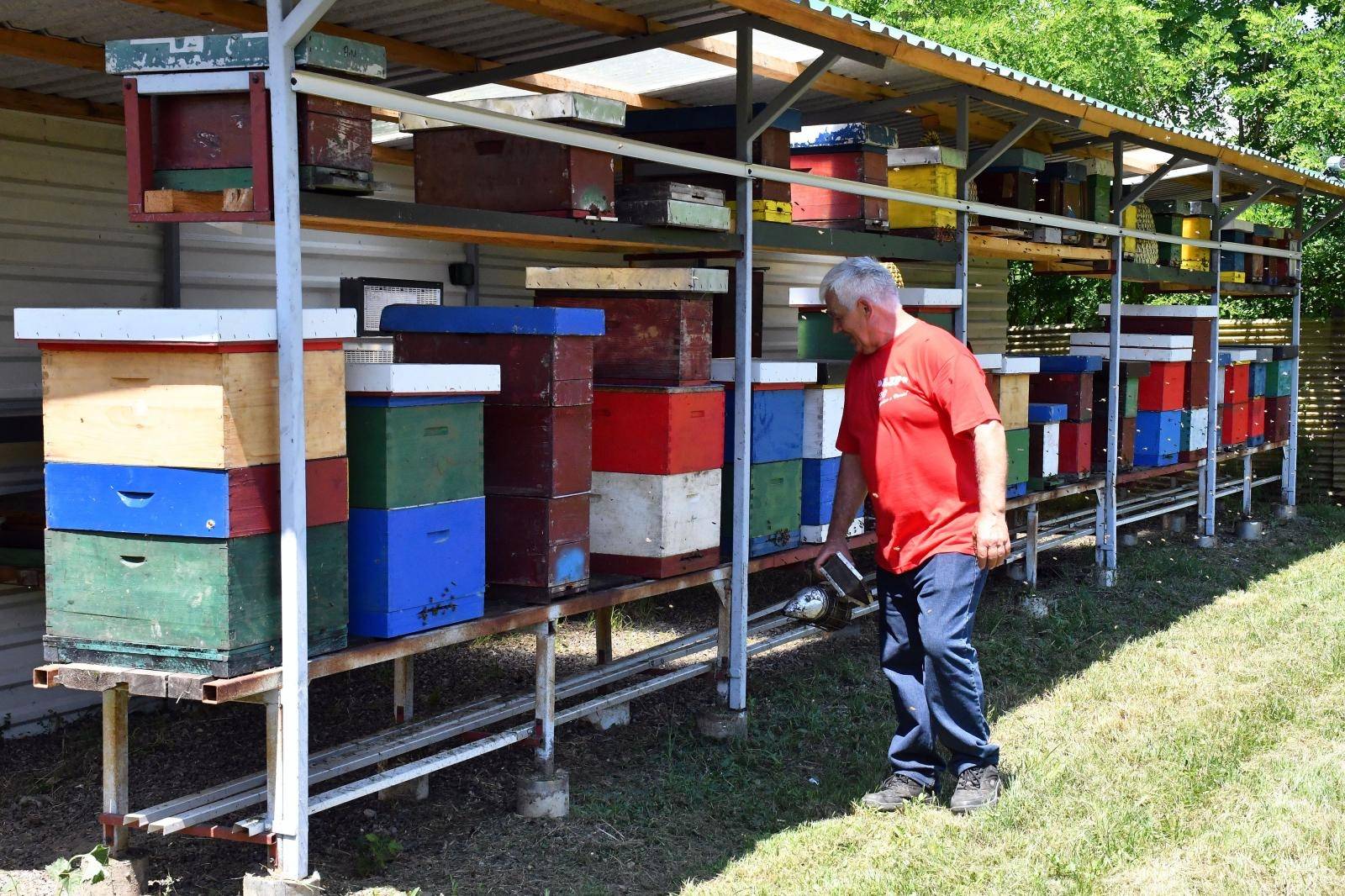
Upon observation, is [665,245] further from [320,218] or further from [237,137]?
[237,137]

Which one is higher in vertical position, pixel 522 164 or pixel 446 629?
pixel 522 164

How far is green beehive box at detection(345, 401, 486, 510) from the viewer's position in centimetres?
404

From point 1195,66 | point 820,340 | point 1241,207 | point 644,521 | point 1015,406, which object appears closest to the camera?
point 644,521

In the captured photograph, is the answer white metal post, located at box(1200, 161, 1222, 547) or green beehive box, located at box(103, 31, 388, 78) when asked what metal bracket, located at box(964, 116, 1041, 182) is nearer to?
white metal post, located at box(1200, 161, 1222, 547)

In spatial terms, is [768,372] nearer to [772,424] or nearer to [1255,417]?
[772,424]

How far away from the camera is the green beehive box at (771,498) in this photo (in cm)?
597

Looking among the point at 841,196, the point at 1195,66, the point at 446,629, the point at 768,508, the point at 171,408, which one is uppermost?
the point at 1195,66

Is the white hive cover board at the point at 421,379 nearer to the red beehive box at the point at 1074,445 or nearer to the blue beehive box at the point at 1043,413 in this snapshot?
the blue beehive box at the point at 1043,413

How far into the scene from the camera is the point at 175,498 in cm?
363

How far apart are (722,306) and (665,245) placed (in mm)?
1730

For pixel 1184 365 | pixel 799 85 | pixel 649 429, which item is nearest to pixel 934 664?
pixel 649 429

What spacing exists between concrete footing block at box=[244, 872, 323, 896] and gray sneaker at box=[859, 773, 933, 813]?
2085mm

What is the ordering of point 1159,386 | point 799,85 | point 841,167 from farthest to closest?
1. point 1159,386
2. point 841,167
3. point 799,85

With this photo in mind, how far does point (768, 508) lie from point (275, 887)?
2888 mm
